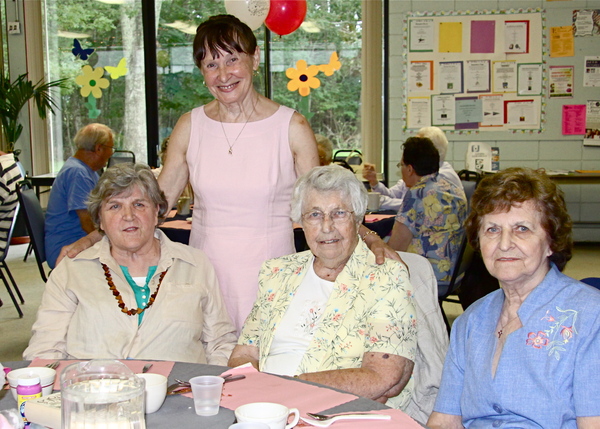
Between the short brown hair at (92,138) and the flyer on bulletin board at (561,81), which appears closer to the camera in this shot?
the short brown hair at (92,138)

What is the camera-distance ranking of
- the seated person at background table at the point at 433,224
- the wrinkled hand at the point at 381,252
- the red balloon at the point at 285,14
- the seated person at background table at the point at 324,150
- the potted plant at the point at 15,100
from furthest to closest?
the potted plant at the point at 15,100, the red balloon at the point at 285,14, the seated person at background table at the point at 324,150, the seated person at background table at the point at 433,224, the wrinkled hand at the point at 381,252

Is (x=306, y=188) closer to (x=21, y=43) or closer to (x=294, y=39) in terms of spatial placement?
(x=294, y=39)

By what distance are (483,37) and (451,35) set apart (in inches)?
→ 13.7

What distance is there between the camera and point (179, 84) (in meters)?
8.45

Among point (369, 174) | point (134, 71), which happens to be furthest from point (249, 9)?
point (134, 71)

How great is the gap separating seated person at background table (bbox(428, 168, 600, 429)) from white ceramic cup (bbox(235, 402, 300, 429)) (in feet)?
1.85

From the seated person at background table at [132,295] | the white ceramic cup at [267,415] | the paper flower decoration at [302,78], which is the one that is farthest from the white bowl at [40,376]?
the paper flower decoration at [302,78]

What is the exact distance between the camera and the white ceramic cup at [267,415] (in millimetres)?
1210

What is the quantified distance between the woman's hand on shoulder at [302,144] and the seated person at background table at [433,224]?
58.9 inches

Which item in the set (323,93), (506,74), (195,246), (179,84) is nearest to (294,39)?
(323,93)

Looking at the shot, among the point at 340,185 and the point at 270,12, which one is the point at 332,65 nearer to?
the point at 270,12

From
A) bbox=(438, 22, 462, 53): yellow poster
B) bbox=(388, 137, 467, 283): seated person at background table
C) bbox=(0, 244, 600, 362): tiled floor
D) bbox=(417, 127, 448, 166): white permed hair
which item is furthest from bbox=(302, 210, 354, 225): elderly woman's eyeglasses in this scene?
bbox=(438, 22, 462, 53): yellow poster

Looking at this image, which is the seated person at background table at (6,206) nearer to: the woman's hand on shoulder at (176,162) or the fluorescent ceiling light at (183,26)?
the woman's hand on shoulder at (176,162)

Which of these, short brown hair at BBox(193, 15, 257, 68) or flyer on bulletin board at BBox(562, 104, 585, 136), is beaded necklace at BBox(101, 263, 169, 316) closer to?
short brown hair at BBox(193, 15, 257, 68)
